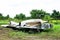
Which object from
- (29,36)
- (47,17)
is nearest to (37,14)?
(47,17)

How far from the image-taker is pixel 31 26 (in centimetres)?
552

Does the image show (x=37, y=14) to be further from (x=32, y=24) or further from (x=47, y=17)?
(x=32, y=24)

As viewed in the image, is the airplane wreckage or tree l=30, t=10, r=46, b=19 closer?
the airplane wreckage

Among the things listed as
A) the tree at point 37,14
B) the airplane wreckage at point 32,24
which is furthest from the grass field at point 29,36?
the tree at point 37,14

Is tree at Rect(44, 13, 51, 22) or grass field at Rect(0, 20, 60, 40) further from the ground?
tree at Rect(44, 13, 51, 22)

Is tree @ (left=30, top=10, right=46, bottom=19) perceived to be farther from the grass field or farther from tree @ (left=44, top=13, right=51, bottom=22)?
the grass field

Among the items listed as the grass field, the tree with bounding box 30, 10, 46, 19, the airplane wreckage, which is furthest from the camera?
the tree with bounding box 30, 10, 46, 19

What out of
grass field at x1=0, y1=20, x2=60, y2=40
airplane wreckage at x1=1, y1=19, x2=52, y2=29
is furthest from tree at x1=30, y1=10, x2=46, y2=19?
grass field at x1=0, y1=20, x2=60, y2=40

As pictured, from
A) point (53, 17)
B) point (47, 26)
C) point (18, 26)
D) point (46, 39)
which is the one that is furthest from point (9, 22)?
point (46, 39)

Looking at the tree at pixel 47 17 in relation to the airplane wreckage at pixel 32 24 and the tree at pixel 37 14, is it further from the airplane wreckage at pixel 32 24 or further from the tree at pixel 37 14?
the airplane wreckage at pixel 32 24

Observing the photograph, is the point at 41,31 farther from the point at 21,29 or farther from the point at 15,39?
the point at 15,39

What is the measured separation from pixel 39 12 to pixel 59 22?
95 cm

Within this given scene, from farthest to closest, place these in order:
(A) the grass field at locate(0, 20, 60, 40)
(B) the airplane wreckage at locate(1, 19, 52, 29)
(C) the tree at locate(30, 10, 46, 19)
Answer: (C) the tree at locate(30, 10, 46, 19) → (B) the airplane wreckage at locate(1, 19, 52, 29) → (A) the grass field at locate(0, 20, 60, 40)

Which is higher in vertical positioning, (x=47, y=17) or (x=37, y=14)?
(x=37, y=14)
